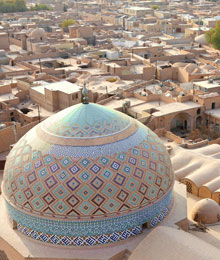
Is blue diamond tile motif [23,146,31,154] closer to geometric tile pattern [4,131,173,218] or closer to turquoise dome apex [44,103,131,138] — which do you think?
geometric tile pattern [4,131,173,218]

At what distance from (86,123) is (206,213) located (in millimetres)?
4421

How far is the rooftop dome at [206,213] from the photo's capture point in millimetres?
12289

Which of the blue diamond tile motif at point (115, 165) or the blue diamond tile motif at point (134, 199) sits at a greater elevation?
the blue diamond tile motif at point (115, 165)

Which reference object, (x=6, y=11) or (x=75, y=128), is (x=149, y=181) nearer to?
(x=75, y=128)

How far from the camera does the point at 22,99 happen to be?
24.8m

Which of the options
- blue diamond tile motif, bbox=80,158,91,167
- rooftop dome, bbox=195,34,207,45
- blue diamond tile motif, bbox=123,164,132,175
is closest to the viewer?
blue diamond tile motif, bbox=80,158,91,167

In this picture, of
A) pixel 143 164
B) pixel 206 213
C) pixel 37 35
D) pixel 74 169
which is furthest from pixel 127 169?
pixel 37 35

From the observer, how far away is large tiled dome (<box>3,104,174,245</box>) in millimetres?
9734

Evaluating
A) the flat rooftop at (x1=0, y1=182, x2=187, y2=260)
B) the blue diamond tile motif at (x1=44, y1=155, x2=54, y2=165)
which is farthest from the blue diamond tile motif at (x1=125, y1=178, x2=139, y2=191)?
the blue diamond tile motif at (x1=44, y1=155, x2=54, y2=165)

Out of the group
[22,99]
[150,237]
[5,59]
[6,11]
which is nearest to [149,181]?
[150,237]

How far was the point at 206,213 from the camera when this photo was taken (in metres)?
12.3

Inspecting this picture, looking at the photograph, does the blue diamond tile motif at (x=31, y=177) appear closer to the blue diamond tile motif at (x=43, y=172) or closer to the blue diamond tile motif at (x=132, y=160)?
the blue diamond tile motif at (x=43, y=172)

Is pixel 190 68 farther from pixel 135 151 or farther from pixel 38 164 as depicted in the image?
pixel 38 164

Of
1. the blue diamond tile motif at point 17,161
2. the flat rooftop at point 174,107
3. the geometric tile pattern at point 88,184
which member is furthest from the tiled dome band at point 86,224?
the flat rooftop at point 174,107
